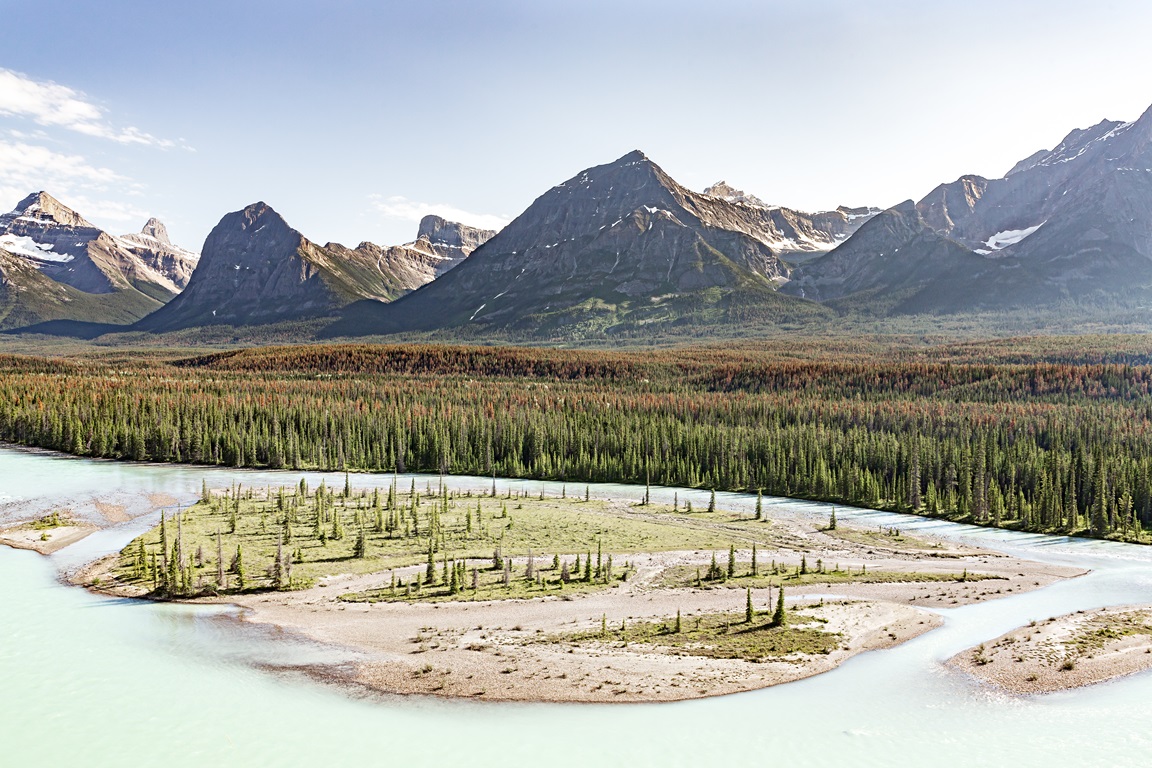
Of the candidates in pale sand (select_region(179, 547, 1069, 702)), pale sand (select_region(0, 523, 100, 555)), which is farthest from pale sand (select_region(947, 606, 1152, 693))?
pale sand (select_region(0, 523, 100, 555))

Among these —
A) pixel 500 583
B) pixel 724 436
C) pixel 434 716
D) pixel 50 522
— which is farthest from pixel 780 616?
pixel 724 436

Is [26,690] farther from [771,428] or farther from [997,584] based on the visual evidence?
[771,428]

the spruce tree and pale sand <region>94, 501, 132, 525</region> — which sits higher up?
the spruce tree

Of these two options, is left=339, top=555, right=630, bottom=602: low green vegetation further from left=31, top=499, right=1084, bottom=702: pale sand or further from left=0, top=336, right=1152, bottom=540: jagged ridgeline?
left=0, top=336, right=1152, bottom=540: jagged ridgeline

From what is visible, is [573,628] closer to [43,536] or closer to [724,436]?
[43,536]

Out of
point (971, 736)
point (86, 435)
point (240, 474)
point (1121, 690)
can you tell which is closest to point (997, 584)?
A: point (1121, 690)
